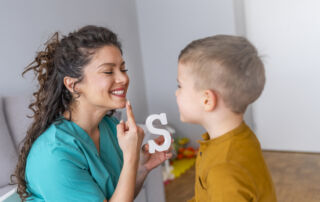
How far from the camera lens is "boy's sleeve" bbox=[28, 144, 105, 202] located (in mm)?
1110

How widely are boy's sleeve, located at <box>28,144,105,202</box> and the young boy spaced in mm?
414

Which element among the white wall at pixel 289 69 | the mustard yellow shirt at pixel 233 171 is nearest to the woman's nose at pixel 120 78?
the mustard yellow shirt at pixel 233 171

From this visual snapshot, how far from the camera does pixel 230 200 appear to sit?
0.84 meters

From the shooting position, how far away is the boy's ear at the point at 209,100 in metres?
0.97

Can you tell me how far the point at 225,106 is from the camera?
3.27ft

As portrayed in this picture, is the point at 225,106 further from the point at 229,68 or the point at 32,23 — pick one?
the point at 32,23

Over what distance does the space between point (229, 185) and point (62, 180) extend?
1.99 ft

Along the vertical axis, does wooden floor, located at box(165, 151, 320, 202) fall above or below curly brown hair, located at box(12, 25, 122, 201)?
below

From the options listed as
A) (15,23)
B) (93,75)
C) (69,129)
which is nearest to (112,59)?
(93,75)

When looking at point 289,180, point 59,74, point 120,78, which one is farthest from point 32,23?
point 289,180

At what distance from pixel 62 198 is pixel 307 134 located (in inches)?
112

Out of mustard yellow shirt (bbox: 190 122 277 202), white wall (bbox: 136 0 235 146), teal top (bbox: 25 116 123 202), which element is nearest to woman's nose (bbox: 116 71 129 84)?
teal top (bbox: 25 116 123 202)

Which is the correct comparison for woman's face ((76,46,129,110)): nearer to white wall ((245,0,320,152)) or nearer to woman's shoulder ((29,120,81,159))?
woman's shoulder ((29,120,81,159))

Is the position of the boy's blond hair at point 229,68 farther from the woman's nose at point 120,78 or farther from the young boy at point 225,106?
the woman's nose at point 120,78
